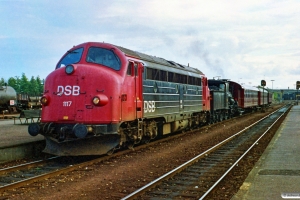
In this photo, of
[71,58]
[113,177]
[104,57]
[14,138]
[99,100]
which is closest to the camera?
[113,177]

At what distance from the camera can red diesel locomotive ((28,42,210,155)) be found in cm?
1156

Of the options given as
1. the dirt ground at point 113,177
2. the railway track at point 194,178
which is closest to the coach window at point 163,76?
the dirt ground at point 113,177

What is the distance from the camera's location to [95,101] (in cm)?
1145

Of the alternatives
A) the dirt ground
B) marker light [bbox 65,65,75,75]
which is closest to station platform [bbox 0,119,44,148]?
Answer: marker light [bbox 65,65,75,75]

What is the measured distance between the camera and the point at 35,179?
30.0ft

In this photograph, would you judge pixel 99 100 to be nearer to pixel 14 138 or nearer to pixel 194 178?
pixel 194 178

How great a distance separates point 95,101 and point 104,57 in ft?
5.91

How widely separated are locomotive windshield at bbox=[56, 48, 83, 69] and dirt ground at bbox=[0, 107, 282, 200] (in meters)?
3.39

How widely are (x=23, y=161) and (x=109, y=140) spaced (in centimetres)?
264

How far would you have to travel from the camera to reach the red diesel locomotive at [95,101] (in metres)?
11.6

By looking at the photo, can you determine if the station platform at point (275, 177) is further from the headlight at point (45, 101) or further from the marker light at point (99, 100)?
the headlight at point (45, 101)

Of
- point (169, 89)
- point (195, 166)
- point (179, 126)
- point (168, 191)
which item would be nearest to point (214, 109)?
point (179, 126)

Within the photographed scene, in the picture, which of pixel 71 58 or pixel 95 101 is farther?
pixel 71 58

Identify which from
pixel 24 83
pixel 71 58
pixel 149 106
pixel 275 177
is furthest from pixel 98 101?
pixel 24 83
